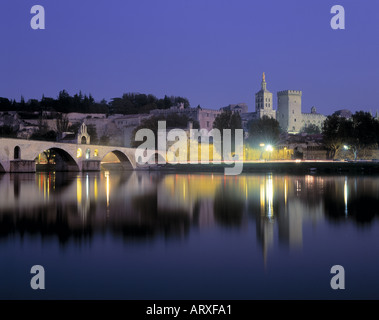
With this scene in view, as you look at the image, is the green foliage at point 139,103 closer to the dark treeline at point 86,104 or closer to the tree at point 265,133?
the dark treeline at point 86,104

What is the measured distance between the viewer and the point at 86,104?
115 m

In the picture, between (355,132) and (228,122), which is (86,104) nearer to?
(228,122)

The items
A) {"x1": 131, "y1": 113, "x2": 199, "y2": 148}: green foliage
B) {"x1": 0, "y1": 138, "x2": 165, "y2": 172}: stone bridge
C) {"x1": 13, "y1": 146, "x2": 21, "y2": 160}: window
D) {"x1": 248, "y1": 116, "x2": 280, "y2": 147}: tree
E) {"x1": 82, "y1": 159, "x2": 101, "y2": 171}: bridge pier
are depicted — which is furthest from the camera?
{"x1": 131, "y1": 113, "x2": 199, "y2": 148}: green foliage

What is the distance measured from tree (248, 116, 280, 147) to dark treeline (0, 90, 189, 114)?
174 feet

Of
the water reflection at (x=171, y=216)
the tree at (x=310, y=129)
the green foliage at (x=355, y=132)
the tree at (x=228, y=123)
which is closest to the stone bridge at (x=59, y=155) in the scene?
the tree at (x=228, y=123)

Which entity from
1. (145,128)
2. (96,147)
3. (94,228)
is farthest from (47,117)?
(94,228)

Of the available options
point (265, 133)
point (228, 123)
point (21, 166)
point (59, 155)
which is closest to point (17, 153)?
point (21, 166)

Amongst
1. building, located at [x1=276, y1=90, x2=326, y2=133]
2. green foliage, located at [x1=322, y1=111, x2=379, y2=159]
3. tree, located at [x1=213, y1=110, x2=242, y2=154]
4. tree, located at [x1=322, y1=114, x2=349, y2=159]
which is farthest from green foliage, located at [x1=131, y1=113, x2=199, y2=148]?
building, located at [x1=276, y1=90, x2=326, y2=133]

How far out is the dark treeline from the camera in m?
109

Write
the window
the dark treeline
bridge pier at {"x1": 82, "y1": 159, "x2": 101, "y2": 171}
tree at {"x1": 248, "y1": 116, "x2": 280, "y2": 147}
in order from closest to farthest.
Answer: the window
bridge pier at {"x1": 82, "y1": 159, "x2": 101, "y2": 171}
tree at {"x1": 248, "y1": 116, "x2": 280, "y2": 147}
the dark treeline

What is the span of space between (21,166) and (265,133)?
38.5 metres

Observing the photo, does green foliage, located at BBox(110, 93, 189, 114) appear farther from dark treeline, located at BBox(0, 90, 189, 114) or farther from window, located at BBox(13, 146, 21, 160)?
window, located at BBox(13, 146, 21, 160)

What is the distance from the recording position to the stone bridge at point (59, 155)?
3941 centimetres

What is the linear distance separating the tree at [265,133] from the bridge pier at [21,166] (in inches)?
1468
